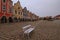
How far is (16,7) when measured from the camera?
6044cm

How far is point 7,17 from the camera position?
48.1 metres

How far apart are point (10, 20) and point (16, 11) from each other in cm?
835

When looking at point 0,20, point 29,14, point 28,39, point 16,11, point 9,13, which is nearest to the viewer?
point 28,39

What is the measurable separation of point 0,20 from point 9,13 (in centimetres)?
438

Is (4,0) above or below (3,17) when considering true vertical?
above

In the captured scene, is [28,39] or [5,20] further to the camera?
[5,20]

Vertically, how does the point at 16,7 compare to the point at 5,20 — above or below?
above

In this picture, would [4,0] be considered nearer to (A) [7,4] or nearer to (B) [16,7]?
(A) [7,4]

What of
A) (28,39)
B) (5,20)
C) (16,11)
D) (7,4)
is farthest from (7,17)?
(28,39)

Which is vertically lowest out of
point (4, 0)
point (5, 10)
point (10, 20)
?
point (10, 20)

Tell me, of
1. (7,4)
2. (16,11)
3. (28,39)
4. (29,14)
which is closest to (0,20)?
(7,4)

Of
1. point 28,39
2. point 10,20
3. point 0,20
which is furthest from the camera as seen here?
point 10,20

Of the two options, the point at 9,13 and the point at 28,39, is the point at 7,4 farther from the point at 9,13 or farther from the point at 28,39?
the point at 28,39

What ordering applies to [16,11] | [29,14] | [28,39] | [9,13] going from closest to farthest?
[28,39] → [9,13] → [16,11] → [29,14]
